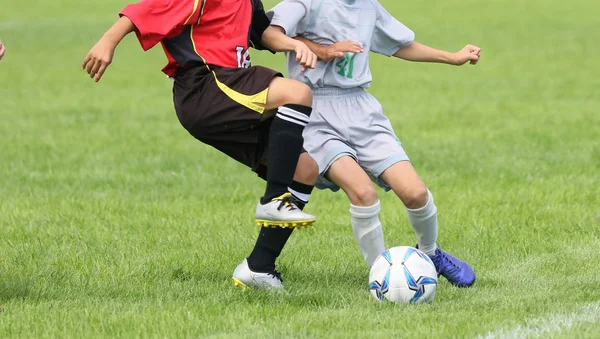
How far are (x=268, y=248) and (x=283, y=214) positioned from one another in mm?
422

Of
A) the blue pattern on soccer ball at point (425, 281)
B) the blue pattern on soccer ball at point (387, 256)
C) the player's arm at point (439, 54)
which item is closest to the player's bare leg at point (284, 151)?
the blue pattern on soccer ball at point (387, 256)

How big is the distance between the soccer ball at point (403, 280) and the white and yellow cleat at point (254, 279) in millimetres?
508

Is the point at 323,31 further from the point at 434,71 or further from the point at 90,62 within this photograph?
the point at 434,71

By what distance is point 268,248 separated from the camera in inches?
207

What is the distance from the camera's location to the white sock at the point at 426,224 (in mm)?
5398

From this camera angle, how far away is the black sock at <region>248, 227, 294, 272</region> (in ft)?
17.1

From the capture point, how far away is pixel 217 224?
7160 millimetres

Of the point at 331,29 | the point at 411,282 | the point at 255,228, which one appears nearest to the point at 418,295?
the point at 411,282

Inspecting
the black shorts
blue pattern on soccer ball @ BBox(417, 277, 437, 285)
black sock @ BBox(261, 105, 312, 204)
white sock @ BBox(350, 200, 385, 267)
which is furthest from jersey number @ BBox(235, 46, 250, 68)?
blue pattern on soccer ball @ BBox(417, 277, 437, 285)

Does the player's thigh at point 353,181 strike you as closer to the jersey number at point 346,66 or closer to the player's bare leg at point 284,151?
the player's bare leg at point 284,151

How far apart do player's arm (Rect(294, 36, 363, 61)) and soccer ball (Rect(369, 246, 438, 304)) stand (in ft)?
3.47

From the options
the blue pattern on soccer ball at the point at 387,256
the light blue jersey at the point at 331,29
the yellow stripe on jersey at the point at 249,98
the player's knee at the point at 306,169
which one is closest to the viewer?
the yellow stripe on jersey at the point at 249,98

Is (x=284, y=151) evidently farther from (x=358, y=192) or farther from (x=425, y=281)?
(x=425, y=281)

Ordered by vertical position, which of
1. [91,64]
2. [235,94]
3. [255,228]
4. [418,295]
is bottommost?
[255,228]
